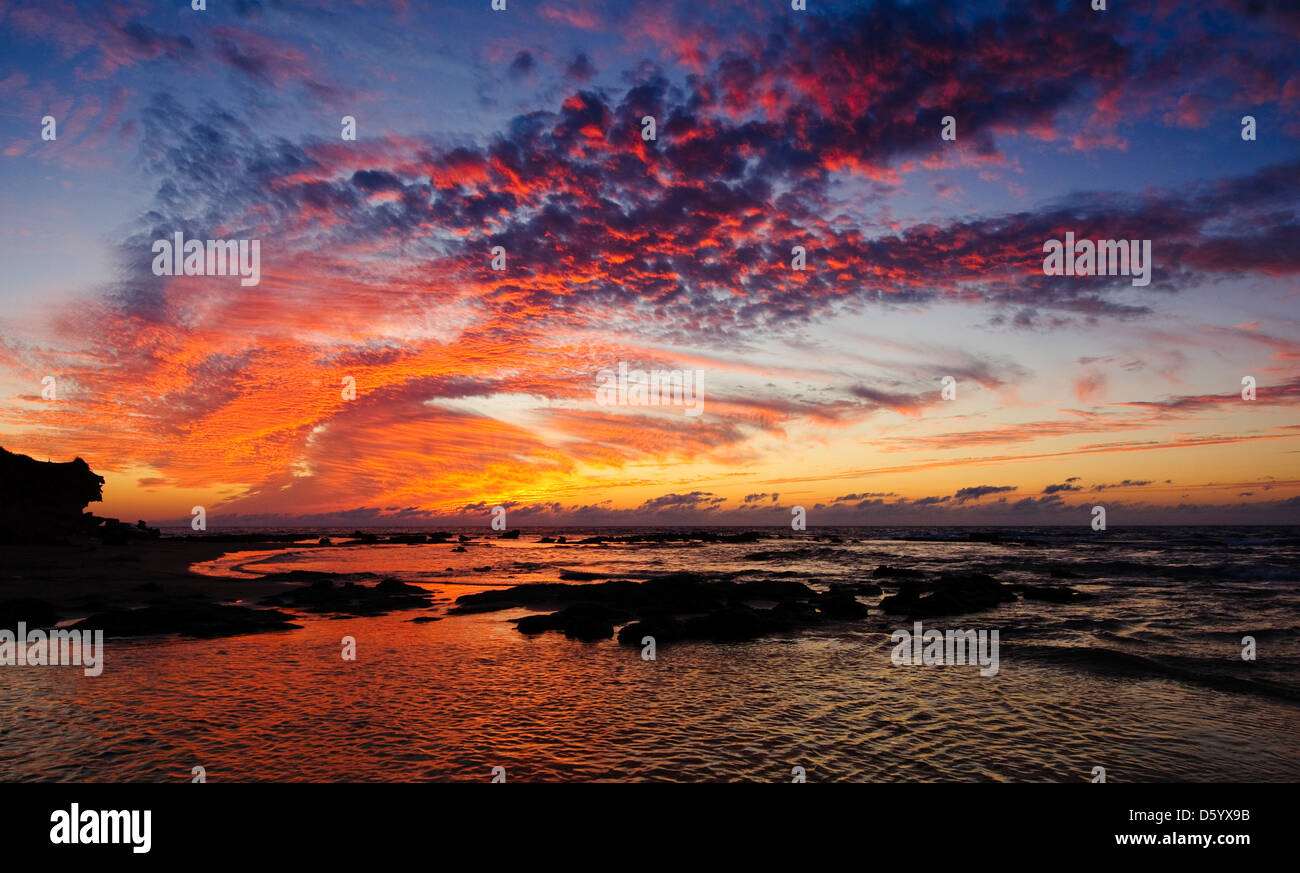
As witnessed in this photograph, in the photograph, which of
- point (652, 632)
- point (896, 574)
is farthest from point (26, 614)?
point (896, 574)

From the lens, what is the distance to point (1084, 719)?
1394 cm

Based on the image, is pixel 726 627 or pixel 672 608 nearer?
pixel 726 627

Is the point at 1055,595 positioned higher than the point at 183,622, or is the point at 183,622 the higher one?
the point at 183,622

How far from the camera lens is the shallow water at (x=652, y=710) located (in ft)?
35.7

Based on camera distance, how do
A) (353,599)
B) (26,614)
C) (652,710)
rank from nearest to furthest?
(652,710)
(26,614)
(353,599)

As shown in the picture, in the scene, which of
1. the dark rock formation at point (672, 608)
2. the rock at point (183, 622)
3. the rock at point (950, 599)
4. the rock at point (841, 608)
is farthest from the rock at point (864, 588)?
the rock at point (183, 622)

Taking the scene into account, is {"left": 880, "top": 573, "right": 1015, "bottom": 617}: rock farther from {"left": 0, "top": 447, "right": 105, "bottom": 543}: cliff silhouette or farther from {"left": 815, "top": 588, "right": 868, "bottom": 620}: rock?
{"left": 0, "top": 447, "right": 105, "bottom": 543}: cliff silhouette

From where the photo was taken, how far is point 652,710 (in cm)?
1419

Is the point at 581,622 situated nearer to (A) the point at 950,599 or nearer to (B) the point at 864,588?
(A) the point at 950,599

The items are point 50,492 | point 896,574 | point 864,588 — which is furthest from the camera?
point 50,492

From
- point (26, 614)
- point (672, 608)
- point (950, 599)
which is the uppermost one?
point (26, 614)
